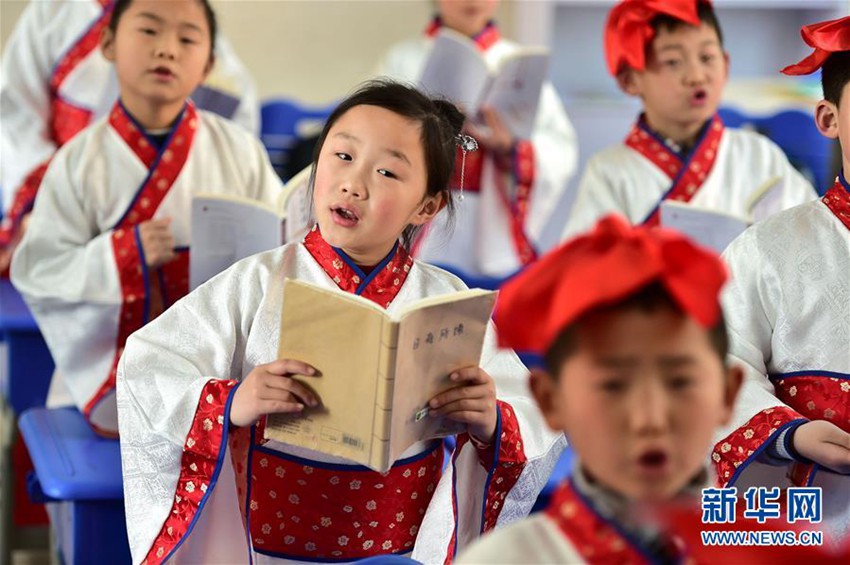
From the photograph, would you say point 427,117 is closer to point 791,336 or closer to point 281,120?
point 791,336

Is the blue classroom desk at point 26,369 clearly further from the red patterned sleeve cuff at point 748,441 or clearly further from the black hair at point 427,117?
the red patterned sleeve cuff at point 748,441

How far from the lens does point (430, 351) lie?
1.63 metres

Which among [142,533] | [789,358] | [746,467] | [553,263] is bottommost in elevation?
[142,533]

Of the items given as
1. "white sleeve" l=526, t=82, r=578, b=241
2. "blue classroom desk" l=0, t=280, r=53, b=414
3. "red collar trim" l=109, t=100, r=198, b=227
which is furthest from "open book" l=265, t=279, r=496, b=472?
"white sleeve" l=526, t=82, r=578, b=241

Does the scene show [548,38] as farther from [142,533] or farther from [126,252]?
[142,533]

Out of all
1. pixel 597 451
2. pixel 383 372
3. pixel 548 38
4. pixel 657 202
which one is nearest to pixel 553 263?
pixel 597 451

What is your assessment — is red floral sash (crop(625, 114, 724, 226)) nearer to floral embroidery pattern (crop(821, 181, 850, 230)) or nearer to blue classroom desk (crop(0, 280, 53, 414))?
floral embroidery pattern (crop(821, 181, 850, 230))

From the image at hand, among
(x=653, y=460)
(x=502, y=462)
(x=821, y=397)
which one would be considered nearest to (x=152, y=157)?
(x=502, y=462)

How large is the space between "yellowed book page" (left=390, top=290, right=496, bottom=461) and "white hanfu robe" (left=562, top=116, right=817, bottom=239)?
1299 mm

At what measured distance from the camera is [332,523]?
1837 mm

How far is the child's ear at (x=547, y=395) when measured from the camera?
1.18 m

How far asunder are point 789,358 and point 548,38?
12.7 ft

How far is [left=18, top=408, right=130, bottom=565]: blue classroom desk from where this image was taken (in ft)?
7.34

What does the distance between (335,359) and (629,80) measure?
1.49 meters
